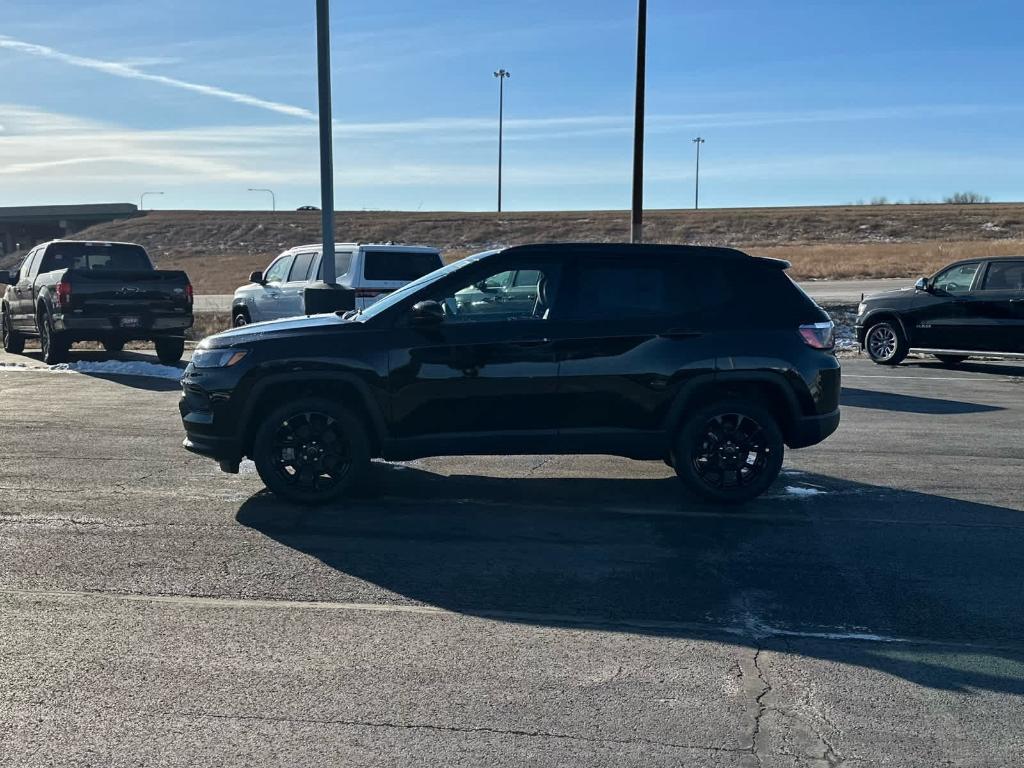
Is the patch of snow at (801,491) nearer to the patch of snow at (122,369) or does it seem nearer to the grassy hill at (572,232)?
the patch of snow at (122,369)

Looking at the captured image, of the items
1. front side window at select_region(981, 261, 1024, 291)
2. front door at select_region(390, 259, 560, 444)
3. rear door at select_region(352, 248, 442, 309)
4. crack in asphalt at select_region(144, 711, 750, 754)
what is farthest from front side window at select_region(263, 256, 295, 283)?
crack in asphalt at select_region(144, 711, 750, 754)

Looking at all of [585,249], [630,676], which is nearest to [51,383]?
[585,249]

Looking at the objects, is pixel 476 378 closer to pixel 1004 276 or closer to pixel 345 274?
pixel 345 274

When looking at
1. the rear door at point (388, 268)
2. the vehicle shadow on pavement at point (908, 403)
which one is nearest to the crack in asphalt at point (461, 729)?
the vehicle shadow on pavement at point (908, 403)

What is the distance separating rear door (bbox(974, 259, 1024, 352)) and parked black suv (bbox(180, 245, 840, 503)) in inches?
374

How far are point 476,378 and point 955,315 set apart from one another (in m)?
11.5

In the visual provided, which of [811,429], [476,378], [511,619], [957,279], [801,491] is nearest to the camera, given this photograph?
[511,619]

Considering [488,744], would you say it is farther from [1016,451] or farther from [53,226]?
[53,226]

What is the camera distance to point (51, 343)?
15.8 meters

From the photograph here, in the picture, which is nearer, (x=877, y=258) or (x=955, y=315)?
(x=955, y=315)

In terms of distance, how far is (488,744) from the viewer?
377cm

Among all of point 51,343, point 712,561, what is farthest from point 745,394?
point 51,343

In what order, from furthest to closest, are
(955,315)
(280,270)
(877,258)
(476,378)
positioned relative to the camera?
(877,258)
(280,270)
(955,315)
(476,378)

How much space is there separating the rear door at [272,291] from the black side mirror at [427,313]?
33.9ft
